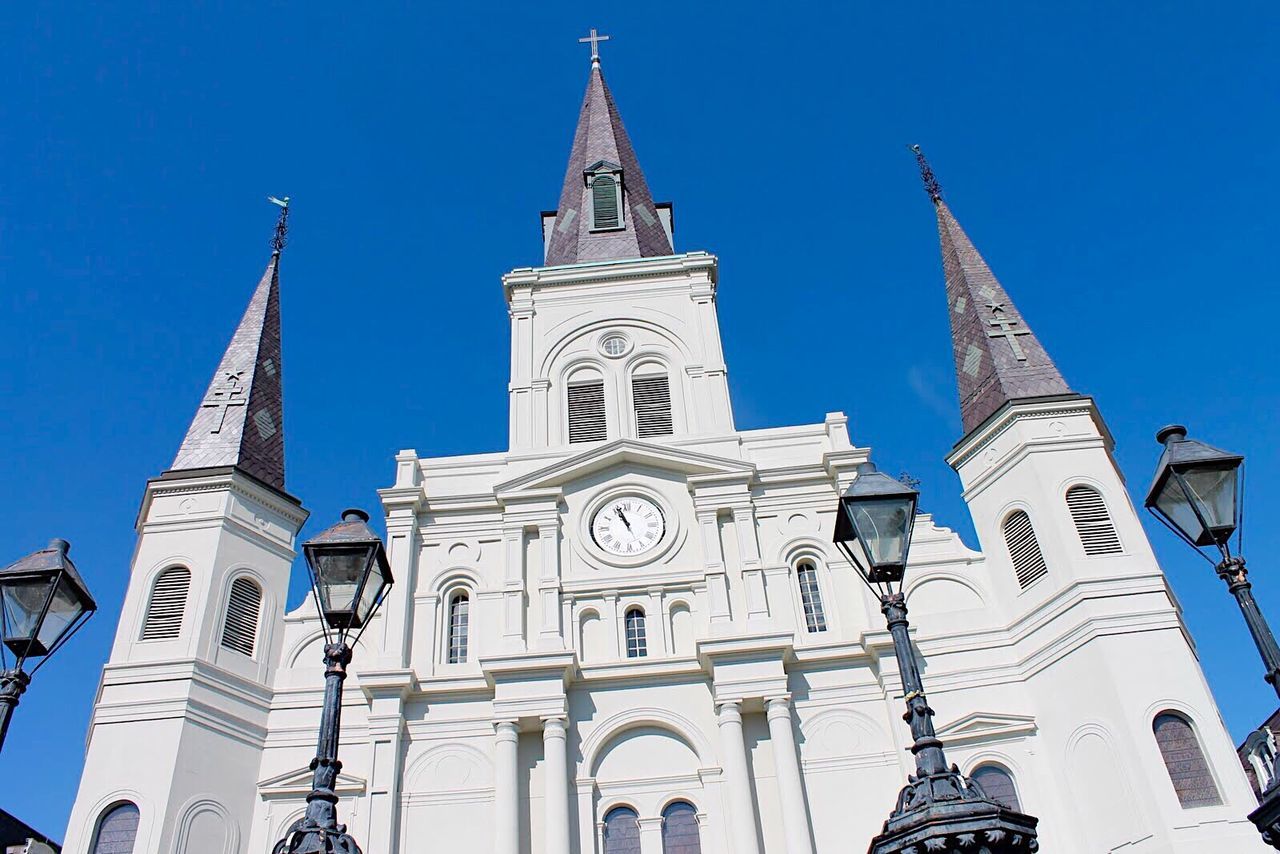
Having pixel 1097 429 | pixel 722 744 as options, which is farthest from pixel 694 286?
pixel 722 744

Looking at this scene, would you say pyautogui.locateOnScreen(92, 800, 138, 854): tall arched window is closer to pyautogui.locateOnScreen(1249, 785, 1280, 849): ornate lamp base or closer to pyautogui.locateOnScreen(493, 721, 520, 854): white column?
pyautogui.locateOnScreen(493, 721, 520, 854): white column

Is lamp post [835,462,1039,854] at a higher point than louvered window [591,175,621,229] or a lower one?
lower

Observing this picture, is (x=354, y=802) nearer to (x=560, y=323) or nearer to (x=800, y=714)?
(x=800, y=714)

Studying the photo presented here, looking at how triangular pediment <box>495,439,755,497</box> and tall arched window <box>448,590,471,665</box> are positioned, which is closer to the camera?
tall arched window <box>448,590,471,665</box>

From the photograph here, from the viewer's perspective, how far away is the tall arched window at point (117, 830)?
17297mm

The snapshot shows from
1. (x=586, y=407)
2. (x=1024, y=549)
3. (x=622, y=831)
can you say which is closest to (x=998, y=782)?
(x=1024, y=549)

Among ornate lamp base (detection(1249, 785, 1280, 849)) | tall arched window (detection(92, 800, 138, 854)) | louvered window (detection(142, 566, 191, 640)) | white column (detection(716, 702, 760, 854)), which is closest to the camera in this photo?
ornate lamp base (detection(1249, 785, 1280, 849))

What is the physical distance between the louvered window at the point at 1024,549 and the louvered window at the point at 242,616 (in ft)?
50.4

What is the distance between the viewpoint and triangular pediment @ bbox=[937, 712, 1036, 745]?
1912 centimetres

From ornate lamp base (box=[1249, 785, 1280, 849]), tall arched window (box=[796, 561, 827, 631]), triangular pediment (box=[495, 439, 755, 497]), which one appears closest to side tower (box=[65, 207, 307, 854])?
triangular pediment (box=[495, 439, 755, 497])

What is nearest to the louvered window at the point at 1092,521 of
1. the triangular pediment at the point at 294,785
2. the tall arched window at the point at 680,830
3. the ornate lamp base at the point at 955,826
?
the tall arched window at the point at 680,830

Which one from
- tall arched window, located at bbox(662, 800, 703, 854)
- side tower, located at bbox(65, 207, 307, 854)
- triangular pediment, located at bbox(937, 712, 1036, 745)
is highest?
side tower, located at bbox(65, 207, 307, 854)

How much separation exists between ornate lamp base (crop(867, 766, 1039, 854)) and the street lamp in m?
6.00

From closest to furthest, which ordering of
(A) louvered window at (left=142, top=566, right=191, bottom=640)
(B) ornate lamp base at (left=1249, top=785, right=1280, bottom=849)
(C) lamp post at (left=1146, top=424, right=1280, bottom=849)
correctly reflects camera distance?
(B) ornate lamp base at (left=1249, top=785, right=1280, bottom=849), (C) lamp post at (left=1146, top=424, right=1280, bottom=849), (A) louvered window at (left=142, top=566, right=191, bottom=640)
